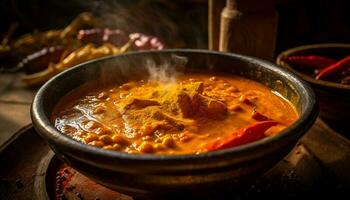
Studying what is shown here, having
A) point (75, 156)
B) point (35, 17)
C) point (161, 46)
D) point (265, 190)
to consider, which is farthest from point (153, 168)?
point (35, 17)

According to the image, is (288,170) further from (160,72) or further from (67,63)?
(67,63)

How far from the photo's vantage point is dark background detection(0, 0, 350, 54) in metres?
5.44

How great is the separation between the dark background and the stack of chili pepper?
1.14 m

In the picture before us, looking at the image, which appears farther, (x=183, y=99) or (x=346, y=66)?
(x=346, y=66)

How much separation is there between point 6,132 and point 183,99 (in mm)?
2037

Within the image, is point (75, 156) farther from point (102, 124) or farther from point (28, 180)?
point (28, 180)

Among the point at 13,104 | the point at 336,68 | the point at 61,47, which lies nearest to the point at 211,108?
the point at 336,68

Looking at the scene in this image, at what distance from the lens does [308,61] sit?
3656 millimetres

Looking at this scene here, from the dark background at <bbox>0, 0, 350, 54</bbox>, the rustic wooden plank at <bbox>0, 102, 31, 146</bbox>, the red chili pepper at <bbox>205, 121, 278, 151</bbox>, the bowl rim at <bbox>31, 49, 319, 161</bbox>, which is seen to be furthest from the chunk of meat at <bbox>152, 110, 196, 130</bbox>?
the dark background at <bbox>0, 0, 350, 54</bbox>

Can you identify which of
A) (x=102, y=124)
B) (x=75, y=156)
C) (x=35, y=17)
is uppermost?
(x=75, y=156)

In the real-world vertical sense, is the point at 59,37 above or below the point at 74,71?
below

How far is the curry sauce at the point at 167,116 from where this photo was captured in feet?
7.06

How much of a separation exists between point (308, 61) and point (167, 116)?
6.37ft

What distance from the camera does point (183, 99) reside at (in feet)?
7.73
